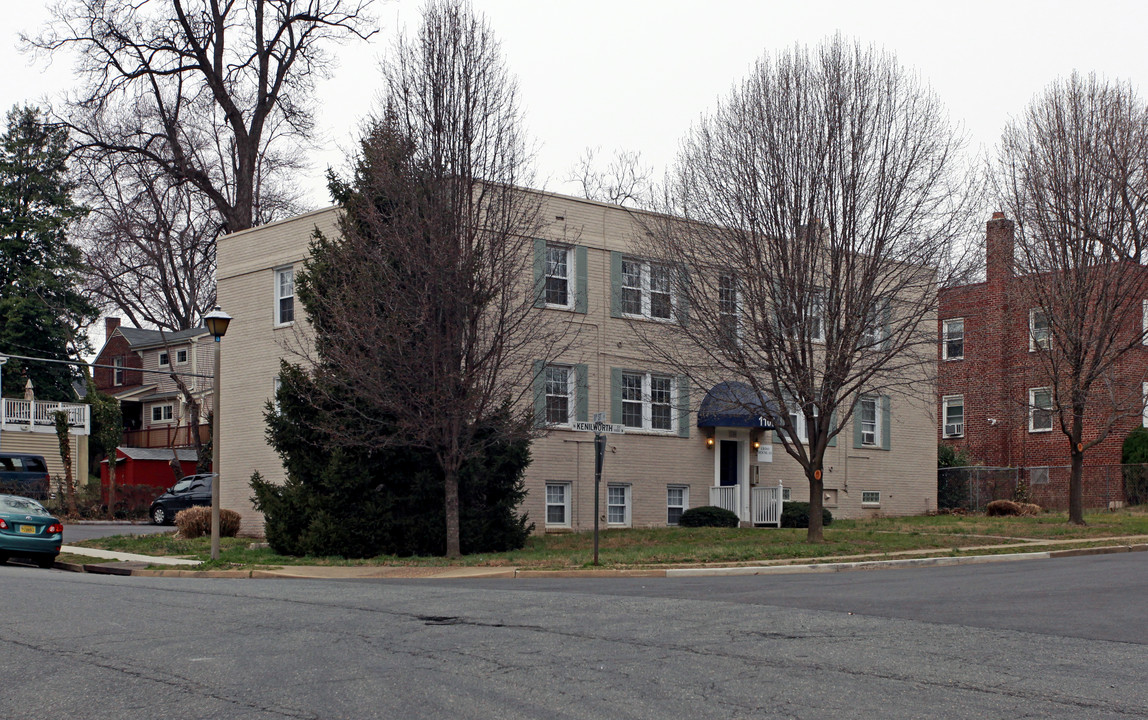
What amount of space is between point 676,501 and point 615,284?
607cm

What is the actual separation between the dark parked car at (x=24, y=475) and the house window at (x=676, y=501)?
84.6 feet

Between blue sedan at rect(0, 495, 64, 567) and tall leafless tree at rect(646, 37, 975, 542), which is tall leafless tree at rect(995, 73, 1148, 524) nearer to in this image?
tall leafless tree at rect(646, 37, 975, 542)

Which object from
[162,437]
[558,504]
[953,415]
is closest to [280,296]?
[558,504]

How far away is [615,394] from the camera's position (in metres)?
29.7

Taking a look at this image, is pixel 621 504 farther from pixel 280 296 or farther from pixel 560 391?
pixel 280 296

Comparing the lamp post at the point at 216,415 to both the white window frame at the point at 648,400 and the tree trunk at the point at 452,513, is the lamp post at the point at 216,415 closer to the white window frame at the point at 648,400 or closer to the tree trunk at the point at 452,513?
the tree trunk at the point at 452,513

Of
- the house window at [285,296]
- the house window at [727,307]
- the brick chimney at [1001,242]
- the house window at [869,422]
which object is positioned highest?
the brick chimney at [1001,242]

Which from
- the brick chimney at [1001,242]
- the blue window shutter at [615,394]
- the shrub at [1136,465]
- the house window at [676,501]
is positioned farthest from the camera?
the shrub at [1136,465]

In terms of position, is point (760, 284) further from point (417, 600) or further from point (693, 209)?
point (417, 600)

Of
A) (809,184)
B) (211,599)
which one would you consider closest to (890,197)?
(809,184)

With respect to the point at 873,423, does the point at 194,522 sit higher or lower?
lower

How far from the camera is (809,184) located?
22.9 m

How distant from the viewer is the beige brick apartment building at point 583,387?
94.3ft

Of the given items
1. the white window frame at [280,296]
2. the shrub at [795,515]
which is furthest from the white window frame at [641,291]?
the white window frame at [280,296]
